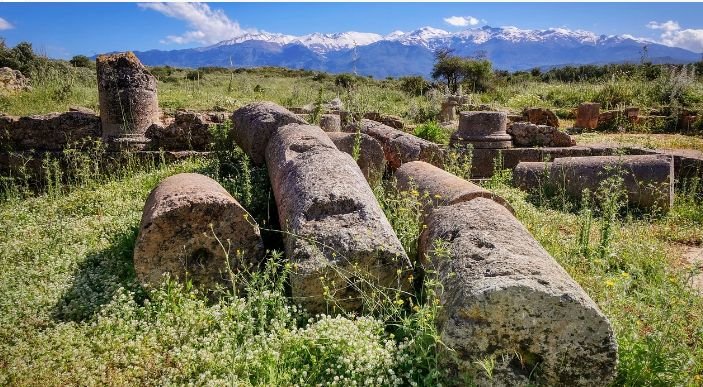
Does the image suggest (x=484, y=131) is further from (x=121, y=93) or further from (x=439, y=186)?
(x=121, y=93)

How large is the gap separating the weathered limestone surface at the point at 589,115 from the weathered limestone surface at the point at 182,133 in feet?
38.5

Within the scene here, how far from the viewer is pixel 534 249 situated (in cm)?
349

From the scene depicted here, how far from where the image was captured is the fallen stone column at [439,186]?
15.2 ft

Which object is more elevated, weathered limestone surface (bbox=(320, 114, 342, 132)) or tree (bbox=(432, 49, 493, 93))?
tree (bbox=(432, 49, 493, 93))

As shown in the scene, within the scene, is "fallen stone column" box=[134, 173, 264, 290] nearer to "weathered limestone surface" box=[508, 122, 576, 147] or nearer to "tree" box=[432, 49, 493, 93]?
"weathered limestone surface" box=[508, 122, 576, 147]

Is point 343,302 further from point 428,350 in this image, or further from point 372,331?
point 428,350

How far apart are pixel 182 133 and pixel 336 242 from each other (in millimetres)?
6793

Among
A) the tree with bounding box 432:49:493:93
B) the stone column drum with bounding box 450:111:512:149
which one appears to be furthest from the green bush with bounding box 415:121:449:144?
the tree with bounding box 432:49:493:93

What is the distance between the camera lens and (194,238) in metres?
4.28

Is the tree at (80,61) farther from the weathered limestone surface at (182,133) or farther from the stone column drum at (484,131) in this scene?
the stone column drum at (484,131)

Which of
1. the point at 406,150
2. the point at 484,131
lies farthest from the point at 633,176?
the point at 484,131

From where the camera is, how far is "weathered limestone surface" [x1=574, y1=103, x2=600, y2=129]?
1562cm

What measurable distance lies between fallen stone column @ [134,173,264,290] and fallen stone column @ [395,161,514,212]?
1.73 m

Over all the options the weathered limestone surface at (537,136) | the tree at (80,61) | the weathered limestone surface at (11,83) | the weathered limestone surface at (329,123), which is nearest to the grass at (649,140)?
the weathered limestone surface at (537,136)
